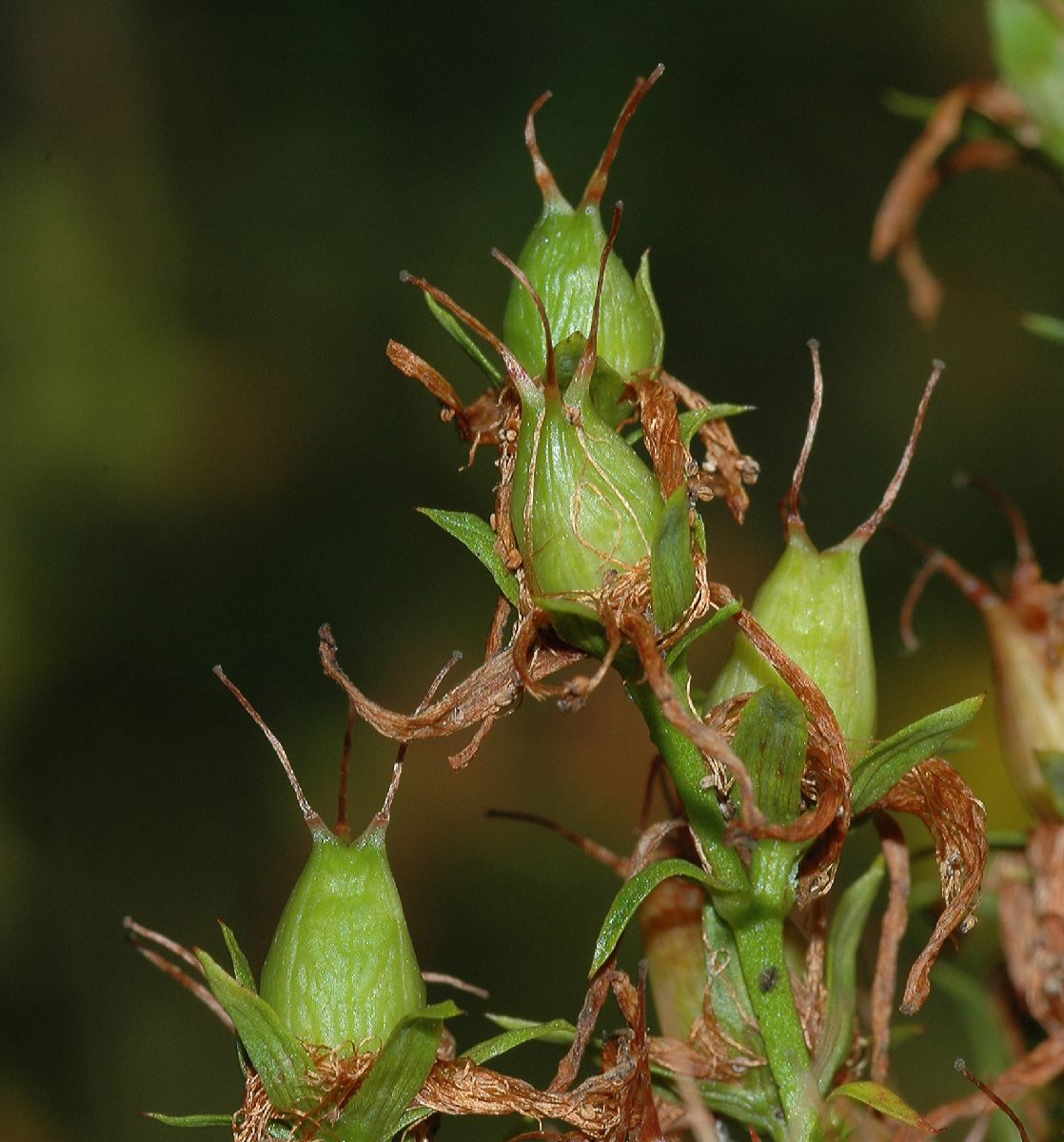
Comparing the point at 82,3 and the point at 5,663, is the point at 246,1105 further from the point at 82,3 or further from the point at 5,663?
the point at 82,3

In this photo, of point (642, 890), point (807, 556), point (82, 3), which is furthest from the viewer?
point (82, 3)

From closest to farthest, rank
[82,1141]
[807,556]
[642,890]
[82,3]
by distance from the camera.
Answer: [642,890] < [807,556] < [82,1141] < [82,3]

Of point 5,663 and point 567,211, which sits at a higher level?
point 567,211

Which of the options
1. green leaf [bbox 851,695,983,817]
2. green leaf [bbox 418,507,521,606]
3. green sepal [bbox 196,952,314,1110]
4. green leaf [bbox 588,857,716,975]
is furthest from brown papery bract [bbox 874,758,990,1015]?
green sepal [bbox 196,952,314,1110]

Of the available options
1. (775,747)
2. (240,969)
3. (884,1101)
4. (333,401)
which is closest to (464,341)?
(775,747)

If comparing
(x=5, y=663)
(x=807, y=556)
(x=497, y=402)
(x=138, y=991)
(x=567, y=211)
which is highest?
(x=567, y=211)

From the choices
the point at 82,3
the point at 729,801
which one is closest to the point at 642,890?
the point at 729,801

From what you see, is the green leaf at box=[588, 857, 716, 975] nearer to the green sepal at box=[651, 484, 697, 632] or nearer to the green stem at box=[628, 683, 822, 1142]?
the green stem at box=[628, 683, 822, 1142]
